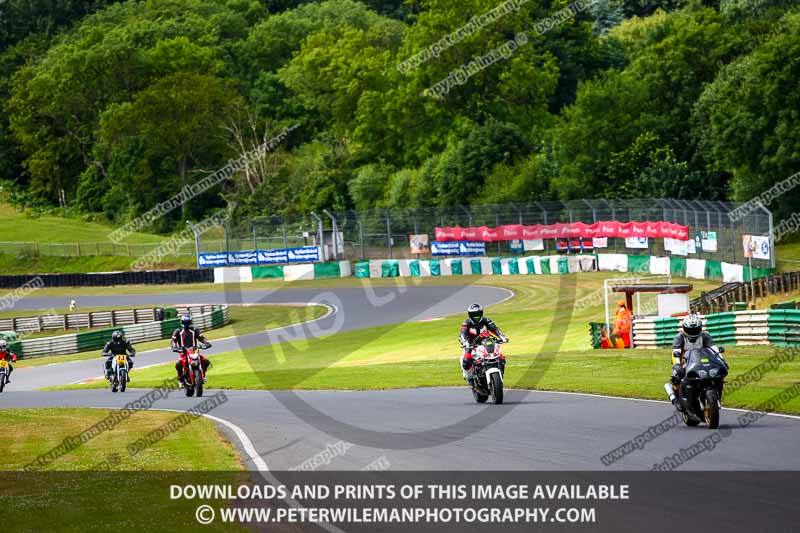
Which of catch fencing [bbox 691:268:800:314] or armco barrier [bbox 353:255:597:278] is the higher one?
armco barrier [bbox 353:255:597:278]

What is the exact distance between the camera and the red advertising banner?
55669 millimetres

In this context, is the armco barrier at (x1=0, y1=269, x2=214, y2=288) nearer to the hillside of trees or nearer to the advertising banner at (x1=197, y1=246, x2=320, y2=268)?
the advertising banner at (x1=197, y1=246, x2=320, y2=268)

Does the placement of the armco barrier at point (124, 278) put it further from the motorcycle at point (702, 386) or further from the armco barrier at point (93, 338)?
the motorcycle at point (702, 386)

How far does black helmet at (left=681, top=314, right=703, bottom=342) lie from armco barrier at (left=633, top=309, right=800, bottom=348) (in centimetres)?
1099

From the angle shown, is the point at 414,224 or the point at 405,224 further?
the point at 405,224

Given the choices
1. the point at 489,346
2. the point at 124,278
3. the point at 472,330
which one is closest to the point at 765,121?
the point at 124,278

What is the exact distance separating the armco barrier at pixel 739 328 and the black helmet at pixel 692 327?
10987mm

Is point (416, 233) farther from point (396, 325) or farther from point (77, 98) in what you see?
point (77, 98)

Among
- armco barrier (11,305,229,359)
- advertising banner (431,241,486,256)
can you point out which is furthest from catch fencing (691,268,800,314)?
advertising banner (431,241,486,256)

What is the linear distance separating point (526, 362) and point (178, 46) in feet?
293

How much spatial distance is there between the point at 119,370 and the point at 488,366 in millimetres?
13325

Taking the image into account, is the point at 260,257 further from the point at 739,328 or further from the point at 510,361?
the point at 739,328

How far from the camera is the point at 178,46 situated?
111m

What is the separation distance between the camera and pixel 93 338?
46.5 m
